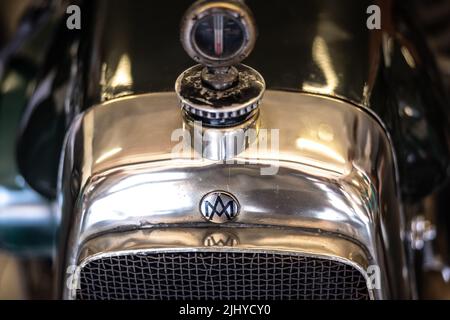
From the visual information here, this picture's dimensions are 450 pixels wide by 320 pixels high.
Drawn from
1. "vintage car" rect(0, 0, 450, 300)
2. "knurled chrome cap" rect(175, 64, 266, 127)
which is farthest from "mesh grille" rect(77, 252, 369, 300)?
"knurled chrome cap" rect(175, 64, 266, 127)

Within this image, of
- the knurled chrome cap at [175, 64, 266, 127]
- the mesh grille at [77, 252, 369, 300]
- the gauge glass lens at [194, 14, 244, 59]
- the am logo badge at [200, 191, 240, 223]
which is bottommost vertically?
the mesh grille at [77, 252, 369, 300]

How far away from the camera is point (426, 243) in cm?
142

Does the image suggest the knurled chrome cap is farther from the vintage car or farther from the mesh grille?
the mesh grille

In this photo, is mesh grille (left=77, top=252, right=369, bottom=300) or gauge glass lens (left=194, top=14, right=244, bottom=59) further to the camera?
mesh grille (left=77, top=252, right=369, bottom=300)

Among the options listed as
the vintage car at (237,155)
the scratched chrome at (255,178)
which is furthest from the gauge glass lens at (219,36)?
the scratched chrome at (255,178)

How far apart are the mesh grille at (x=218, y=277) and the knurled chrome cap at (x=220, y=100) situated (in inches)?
6.9

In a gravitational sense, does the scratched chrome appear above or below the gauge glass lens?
below

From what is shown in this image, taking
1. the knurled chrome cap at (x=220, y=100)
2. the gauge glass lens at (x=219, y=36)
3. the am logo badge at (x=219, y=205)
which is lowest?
the am logo badge at (x=219, y=205)

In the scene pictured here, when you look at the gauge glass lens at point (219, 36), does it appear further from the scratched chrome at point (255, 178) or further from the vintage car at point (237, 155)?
the scratched chrome at point (255, 178)

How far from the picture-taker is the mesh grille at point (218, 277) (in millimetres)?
901

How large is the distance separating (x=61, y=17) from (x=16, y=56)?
123 millimetres

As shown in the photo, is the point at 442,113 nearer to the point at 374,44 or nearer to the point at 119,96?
the point at 374,44

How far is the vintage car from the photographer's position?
2.87 ft

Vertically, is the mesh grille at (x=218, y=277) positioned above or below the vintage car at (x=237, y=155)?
below
